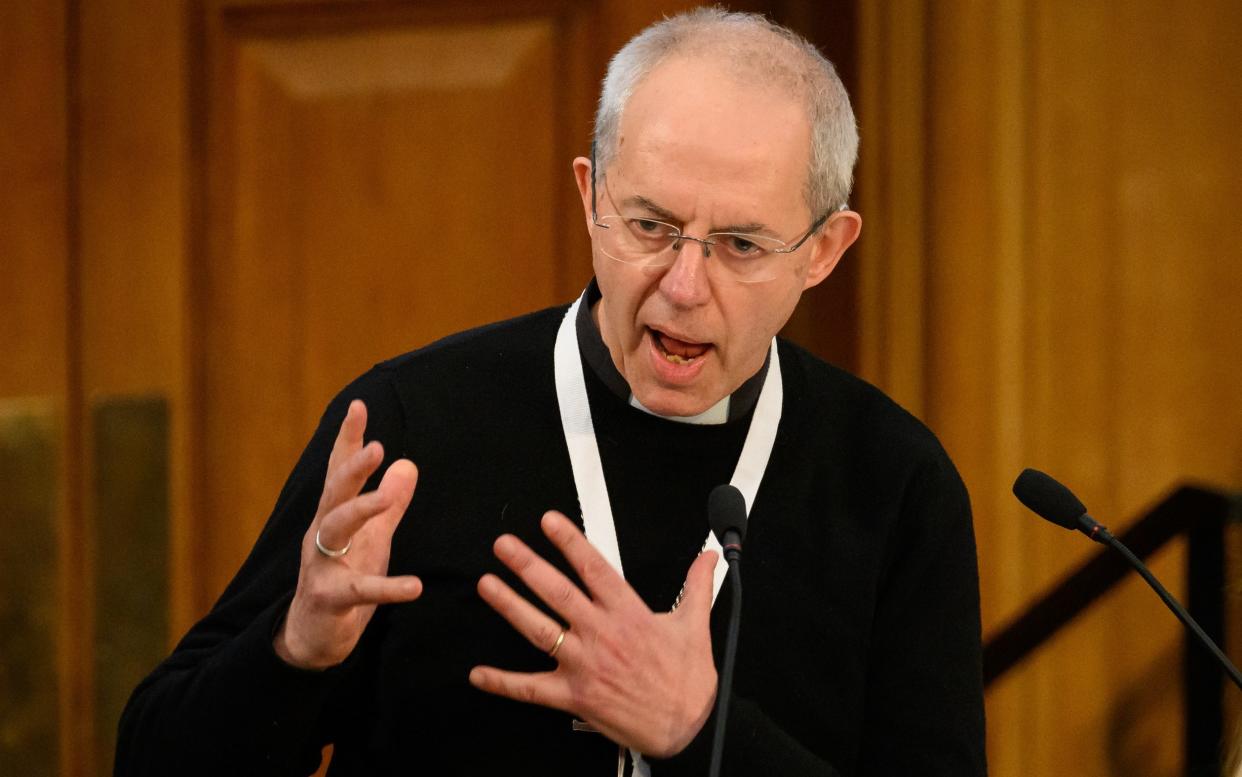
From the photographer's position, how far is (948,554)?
195 cm

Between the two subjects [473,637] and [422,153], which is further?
[422,153]

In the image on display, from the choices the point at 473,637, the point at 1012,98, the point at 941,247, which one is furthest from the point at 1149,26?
the point at 473,637

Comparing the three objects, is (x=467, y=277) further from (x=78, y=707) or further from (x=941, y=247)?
(x=78, y=707)

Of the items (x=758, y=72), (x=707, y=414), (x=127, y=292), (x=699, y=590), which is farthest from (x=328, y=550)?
(x=127, y=292)

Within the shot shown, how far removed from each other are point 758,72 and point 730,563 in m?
0.67

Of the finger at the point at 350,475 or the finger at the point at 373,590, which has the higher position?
the finger at the point at 350,475

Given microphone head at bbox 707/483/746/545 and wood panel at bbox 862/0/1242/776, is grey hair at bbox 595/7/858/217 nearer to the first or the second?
microphone head at bbox 707/483/746/545

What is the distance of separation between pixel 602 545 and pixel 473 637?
19cm

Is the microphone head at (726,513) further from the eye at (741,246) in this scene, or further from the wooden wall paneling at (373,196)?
the wooden wall paneling at (373,196)

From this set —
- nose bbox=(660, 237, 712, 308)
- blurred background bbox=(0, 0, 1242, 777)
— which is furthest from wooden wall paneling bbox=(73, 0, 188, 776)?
nose bbox=(660, 237, 712, 308)

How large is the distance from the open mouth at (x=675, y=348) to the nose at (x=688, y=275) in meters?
0.06

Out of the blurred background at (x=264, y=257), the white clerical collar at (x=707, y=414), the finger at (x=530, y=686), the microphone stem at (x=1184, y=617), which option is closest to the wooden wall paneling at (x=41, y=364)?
the blurred background at (x=264, y=257)

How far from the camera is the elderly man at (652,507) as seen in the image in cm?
173

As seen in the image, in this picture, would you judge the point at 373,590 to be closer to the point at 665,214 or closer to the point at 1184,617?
the point at 665,214
